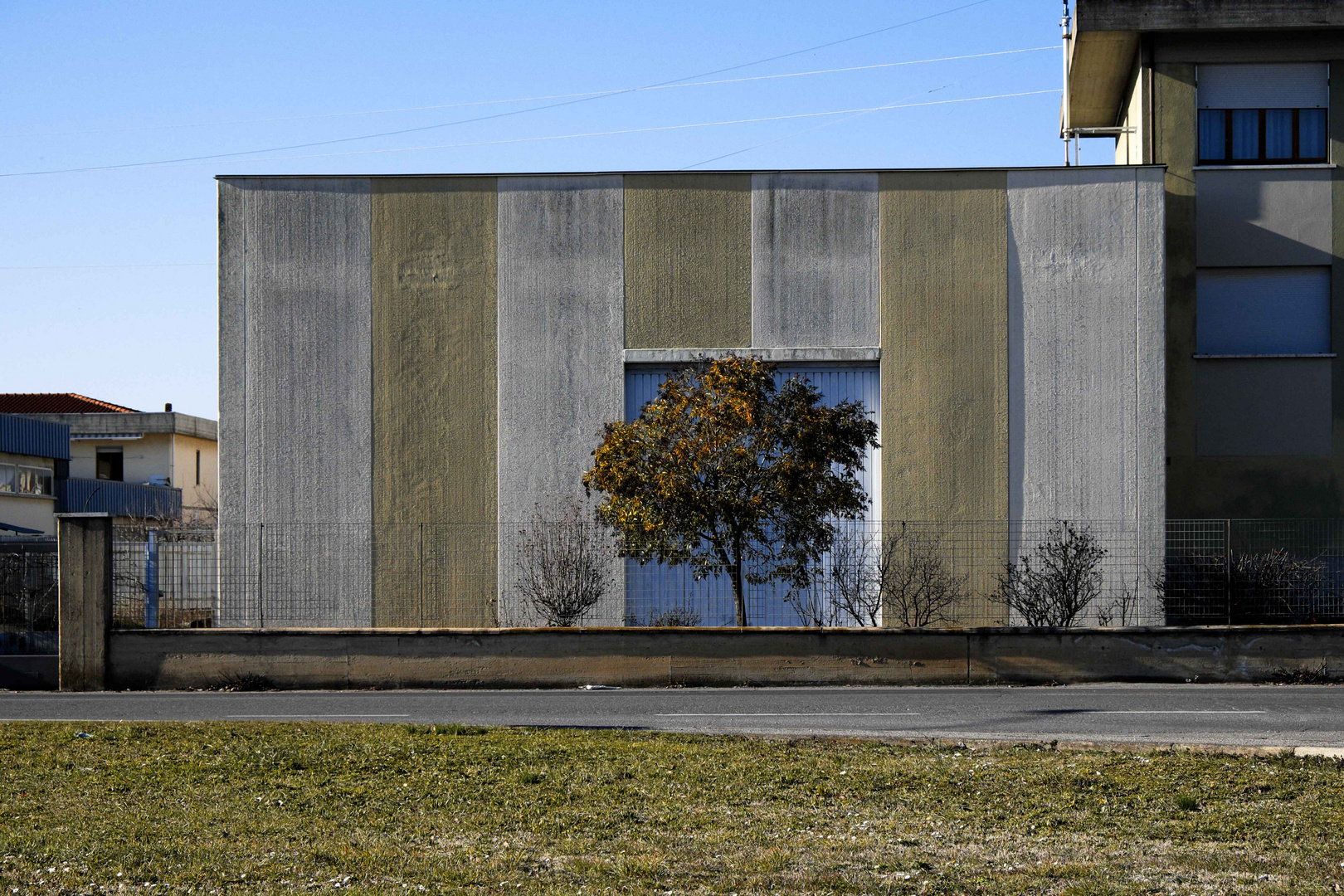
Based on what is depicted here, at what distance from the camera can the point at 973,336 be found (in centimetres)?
2131

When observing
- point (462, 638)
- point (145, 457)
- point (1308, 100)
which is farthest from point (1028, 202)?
point (145, 457)

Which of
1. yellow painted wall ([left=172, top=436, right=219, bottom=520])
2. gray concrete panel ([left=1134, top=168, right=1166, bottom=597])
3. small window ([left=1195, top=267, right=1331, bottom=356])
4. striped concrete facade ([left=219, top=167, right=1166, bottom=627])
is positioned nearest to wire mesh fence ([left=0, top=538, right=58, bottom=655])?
striped concrete facade ([left=219, top=167, right=1166, bottom=627])

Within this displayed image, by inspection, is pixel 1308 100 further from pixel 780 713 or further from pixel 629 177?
pixel 780 713

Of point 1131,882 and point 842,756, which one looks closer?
point 1131,882

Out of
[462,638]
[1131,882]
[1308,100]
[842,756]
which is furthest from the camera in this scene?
[1308,100]

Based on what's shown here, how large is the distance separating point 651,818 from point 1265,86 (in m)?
20.9

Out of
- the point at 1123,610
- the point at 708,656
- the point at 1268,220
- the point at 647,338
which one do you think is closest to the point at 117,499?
the point at 647,338

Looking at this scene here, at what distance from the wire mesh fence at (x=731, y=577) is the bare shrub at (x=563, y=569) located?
0.09 feet

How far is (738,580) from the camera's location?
1830cm

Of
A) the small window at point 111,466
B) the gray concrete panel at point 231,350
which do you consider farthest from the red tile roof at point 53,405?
the gray concrete panel at point 231,350

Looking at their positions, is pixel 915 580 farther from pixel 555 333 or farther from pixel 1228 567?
pixel 555 333

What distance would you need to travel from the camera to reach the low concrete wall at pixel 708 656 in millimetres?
16266

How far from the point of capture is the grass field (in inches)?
228

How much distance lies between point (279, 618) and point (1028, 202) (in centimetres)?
1353
